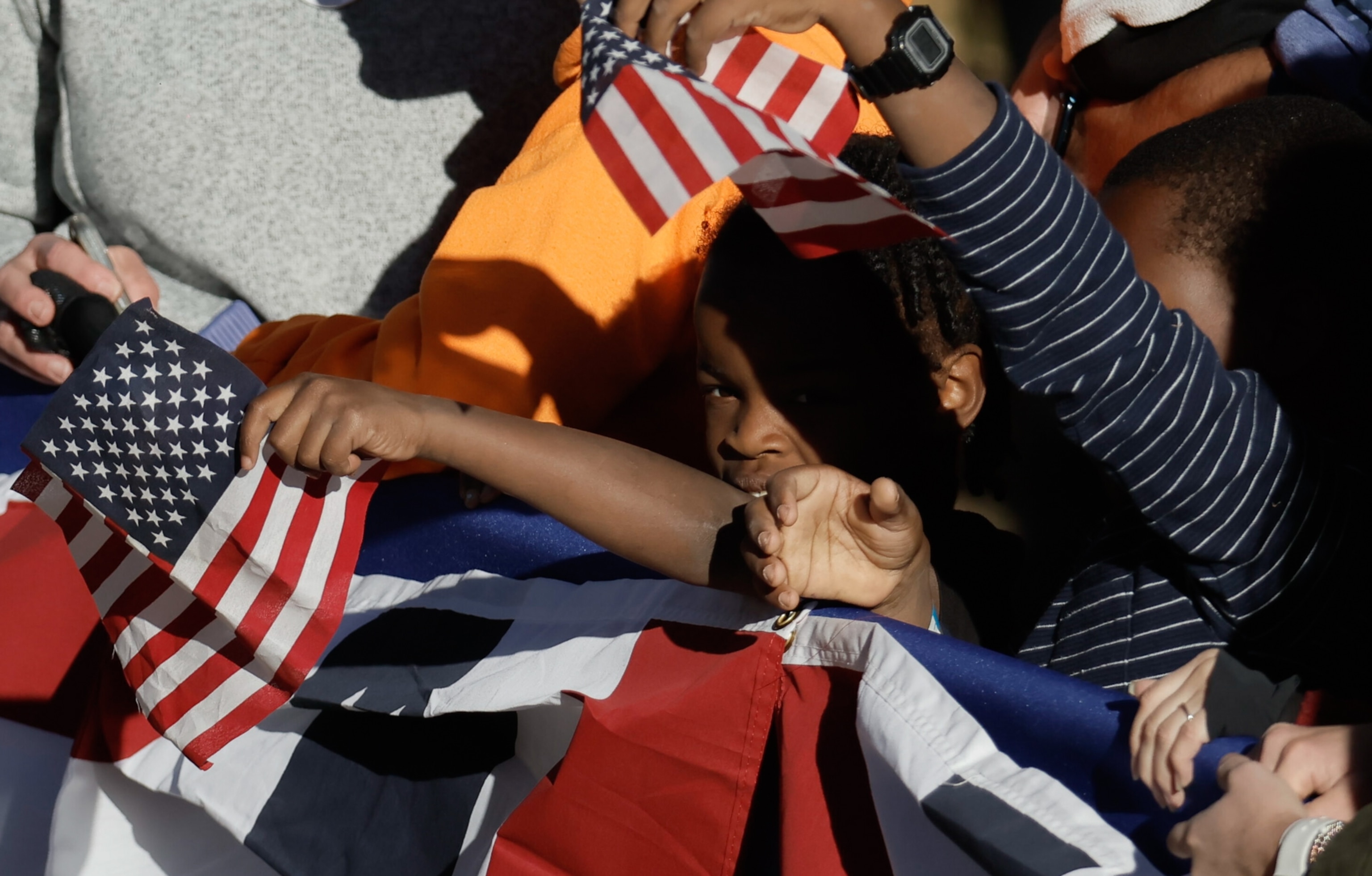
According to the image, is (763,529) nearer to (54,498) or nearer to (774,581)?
(774,581)

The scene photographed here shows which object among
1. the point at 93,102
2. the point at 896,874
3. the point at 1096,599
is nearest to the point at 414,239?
the point at 93,102

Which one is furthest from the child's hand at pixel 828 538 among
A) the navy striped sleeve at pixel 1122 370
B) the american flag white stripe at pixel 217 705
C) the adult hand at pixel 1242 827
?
the american flag white stripe at pixel 217 705

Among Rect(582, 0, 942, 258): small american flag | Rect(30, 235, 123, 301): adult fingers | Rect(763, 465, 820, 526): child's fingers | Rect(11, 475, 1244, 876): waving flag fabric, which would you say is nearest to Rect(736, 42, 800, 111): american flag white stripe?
Rect(582, 0, 942, 258): small american flag

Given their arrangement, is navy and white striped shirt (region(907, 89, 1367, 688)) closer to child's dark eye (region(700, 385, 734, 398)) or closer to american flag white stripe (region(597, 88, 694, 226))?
american flag white stripe (region(597, 88, 694, 226))

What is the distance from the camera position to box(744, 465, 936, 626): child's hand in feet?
2.84

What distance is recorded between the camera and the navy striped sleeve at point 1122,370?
0.89 meters

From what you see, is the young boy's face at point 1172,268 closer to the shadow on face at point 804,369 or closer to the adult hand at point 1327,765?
the shadow on face at point 804,369

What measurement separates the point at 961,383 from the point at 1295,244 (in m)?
0.34

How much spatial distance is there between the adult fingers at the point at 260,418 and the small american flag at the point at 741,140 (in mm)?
362

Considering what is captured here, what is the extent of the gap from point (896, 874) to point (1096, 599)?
42 cm

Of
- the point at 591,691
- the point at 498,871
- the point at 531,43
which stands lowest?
the point at 498,871

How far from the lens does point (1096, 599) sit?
1.08 meters

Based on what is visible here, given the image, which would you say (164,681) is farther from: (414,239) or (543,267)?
(414,239)

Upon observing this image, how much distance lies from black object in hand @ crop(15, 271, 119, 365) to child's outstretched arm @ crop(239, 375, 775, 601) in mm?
579
